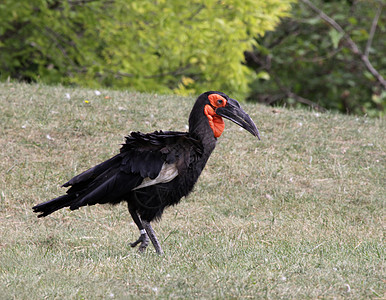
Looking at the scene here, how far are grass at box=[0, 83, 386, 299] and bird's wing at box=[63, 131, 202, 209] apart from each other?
0.52 m

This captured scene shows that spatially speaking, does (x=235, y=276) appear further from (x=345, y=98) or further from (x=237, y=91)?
(x=345, y=98)

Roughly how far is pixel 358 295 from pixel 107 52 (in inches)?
408

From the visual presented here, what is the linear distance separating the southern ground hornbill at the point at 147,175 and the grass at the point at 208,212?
1.38 feet

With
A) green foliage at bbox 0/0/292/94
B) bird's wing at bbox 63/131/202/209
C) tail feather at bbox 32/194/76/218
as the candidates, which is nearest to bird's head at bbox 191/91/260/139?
bird's wing at bbox 63/131/202/209

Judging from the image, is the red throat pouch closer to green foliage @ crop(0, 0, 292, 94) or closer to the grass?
the grass

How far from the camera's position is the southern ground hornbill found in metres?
4.73

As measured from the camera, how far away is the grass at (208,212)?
3.97 metres

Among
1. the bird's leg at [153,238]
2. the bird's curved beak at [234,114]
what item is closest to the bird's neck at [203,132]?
the bird's curved beak at [234,114]

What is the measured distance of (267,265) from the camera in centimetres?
436

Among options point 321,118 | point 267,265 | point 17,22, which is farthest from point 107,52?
point 267,265

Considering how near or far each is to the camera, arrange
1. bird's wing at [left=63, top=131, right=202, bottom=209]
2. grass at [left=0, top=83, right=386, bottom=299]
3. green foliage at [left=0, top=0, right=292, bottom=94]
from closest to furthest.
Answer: grass at [left=0, top=83, right=386, bottom=299]
bird's wing at [left=63, top=131, right=202, bottom=209]
green foliage at [left=0, top=0, right=292, bottom=94]

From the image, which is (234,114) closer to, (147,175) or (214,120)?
(214,120)

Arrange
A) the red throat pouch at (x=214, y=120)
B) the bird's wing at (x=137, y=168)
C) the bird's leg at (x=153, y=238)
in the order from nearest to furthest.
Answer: the bird's wing at (x=137, y=168) < the bird's leg at (x=153, y=238) < the red throat pouch at (x=214, y=120)

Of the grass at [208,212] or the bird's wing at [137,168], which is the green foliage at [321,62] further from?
the bird's wing at [137,168]
